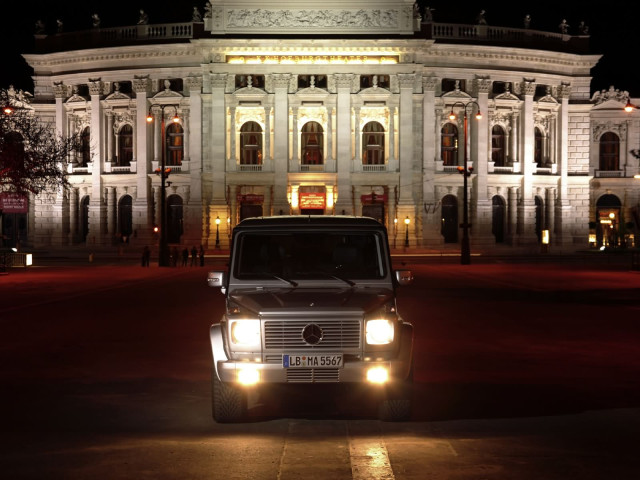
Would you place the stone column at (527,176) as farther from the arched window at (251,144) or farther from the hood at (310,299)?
the hood at (310,299)

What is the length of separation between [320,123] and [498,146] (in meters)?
16.0

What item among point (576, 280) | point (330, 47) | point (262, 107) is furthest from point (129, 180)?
point (576, 280)

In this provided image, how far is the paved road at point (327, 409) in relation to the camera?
10.2 metres

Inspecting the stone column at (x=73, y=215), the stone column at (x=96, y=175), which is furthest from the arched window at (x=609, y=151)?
the stone column at (x=73, y=215)

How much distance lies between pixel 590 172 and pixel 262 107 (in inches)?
1212

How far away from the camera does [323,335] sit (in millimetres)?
11906

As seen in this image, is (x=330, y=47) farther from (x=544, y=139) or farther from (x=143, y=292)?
(x=143, y=292)

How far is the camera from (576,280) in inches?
1724

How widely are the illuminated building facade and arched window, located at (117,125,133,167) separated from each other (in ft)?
0.40

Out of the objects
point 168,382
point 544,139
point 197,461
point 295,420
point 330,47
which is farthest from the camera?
point 544,139

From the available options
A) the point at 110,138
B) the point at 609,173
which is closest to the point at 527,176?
the point at 609,173

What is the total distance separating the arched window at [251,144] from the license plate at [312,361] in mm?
72992

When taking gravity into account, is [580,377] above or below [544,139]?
below

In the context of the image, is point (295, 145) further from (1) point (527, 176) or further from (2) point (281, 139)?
(1) point (527, 176)
